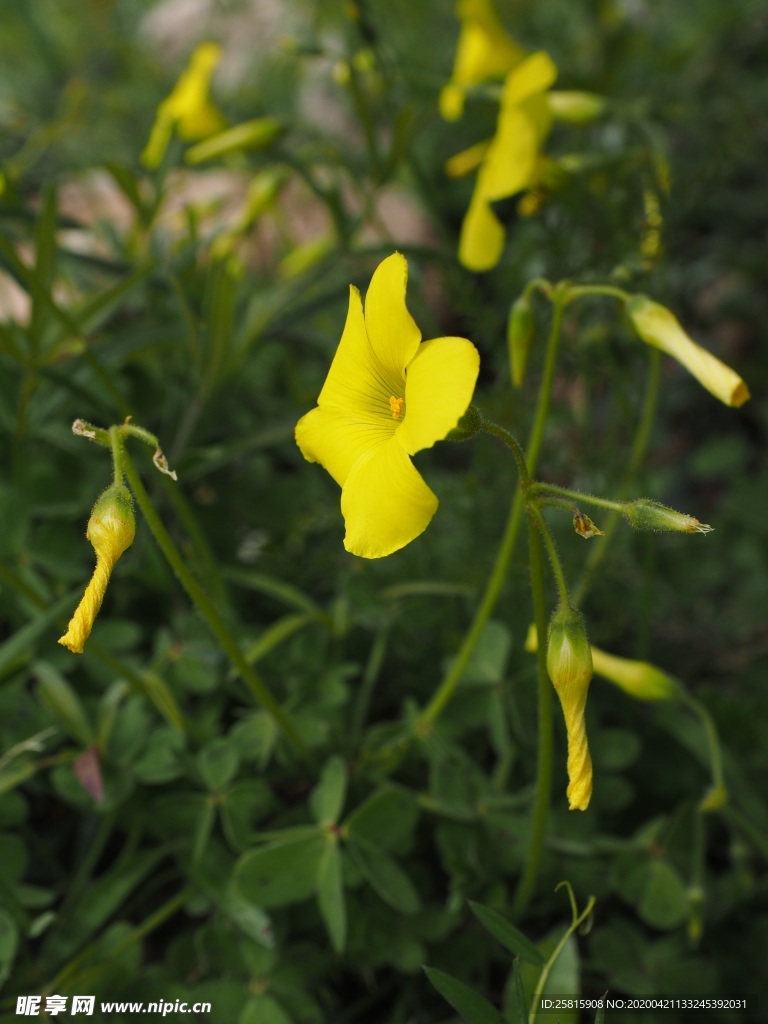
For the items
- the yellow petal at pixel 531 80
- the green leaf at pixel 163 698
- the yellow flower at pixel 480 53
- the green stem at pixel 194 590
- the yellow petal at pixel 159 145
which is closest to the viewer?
the green stem at pixel 194 590

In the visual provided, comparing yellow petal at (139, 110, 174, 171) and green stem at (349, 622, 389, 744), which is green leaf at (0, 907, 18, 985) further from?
yellow petal at (139, 110, 174, 171)

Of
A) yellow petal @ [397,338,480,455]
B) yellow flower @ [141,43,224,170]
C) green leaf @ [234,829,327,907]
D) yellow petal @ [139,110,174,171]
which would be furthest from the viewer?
yellow flower @ [141,43,224,170]

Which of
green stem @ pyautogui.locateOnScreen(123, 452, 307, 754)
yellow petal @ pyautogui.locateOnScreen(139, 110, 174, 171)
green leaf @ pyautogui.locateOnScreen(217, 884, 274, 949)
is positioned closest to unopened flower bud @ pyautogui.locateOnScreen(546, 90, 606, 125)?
yellow petal @ pyautogui.locateOnScreen(139, 110, 174, 171)

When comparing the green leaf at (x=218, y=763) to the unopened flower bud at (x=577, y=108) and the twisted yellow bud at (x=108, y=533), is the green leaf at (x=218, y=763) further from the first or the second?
the unopened flower bud at (x=577, y=108)

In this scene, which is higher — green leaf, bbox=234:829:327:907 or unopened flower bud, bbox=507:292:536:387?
unopened flower bud, bbox=507:292:536:387

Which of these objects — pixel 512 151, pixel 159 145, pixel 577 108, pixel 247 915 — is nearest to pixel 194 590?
pixel 247 915

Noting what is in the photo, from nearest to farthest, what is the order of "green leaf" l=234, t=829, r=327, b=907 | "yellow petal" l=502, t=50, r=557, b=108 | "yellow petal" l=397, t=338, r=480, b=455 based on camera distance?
"yellow petal" l=397, t=338, r=480, b=455 → "green leaf" l=234, t=829, r=327, b=907 → "yellow petal" l=502, t=50, r=557, b=108

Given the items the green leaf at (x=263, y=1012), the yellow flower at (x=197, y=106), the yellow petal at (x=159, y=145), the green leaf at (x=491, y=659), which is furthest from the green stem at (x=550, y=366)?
the yellow flower at (x=197, y=106)
